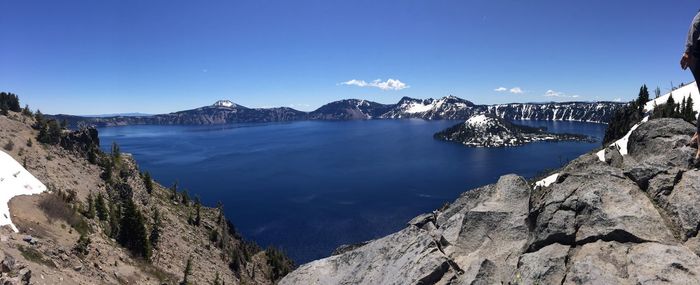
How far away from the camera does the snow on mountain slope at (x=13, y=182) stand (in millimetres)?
47569

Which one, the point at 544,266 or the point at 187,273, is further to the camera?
the point at 187,273

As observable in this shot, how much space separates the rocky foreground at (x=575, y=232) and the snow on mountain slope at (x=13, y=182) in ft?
143

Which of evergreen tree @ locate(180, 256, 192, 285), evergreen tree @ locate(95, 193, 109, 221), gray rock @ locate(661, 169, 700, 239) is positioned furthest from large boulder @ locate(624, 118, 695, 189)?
evergreen tree @ locate(95, 193, 109, 221)

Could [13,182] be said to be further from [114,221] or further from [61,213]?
[114,221]

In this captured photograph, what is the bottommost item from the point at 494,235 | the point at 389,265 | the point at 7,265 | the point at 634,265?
the point at 7,265

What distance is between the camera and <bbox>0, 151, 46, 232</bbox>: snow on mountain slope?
47.6 meters

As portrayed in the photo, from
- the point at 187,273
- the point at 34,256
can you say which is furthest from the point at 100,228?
the point at 34,256

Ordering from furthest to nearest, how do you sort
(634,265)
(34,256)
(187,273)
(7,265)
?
(187,273) < (34,256) < (7,265) < (634,265)

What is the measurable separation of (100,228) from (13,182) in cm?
1190

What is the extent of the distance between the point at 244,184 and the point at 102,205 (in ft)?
436

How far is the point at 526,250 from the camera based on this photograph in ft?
59.2

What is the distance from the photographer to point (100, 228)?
58719 mm

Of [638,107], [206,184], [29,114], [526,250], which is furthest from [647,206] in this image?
[206,184]

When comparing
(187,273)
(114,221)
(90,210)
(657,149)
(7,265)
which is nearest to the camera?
(657,149)
